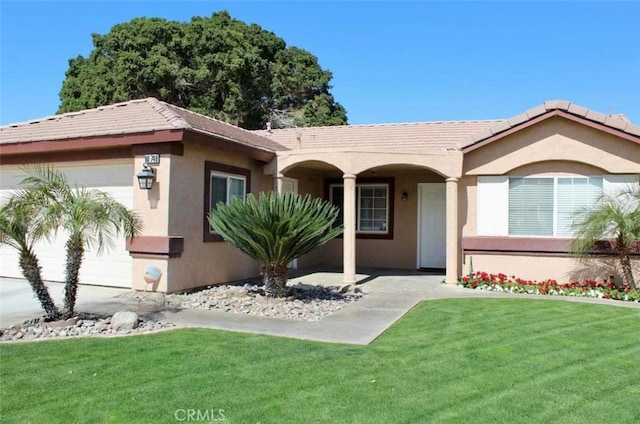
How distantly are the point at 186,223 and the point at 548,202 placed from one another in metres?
8.63

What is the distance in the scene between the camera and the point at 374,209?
16484 mm

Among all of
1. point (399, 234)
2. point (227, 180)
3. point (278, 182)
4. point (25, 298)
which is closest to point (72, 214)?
point (25, 298)

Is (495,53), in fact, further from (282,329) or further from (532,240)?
(282,329)

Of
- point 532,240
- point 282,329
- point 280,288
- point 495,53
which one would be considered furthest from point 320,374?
point 495,53

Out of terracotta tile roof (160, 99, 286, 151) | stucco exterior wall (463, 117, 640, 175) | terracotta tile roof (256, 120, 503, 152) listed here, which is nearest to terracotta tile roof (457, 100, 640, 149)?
stucco exterior wall (463, 117, 640, 175)

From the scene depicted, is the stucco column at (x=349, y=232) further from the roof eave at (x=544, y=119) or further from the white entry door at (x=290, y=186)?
the roof eave at (x=544, y=119)

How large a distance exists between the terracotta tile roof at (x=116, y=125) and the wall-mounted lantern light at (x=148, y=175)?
61cm

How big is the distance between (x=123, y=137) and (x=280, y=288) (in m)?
4.70

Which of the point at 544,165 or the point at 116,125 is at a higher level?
the point at 116,125

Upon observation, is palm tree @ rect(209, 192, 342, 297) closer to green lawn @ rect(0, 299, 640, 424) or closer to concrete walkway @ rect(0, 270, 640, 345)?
concrete walkway @ rect(0, 270, 640, 345)

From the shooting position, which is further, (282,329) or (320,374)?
(282,329)

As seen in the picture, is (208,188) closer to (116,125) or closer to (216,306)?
(116,125)

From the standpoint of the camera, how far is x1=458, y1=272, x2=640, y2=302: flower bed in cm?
1105

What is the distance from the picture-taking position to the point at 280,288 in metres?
10.1
